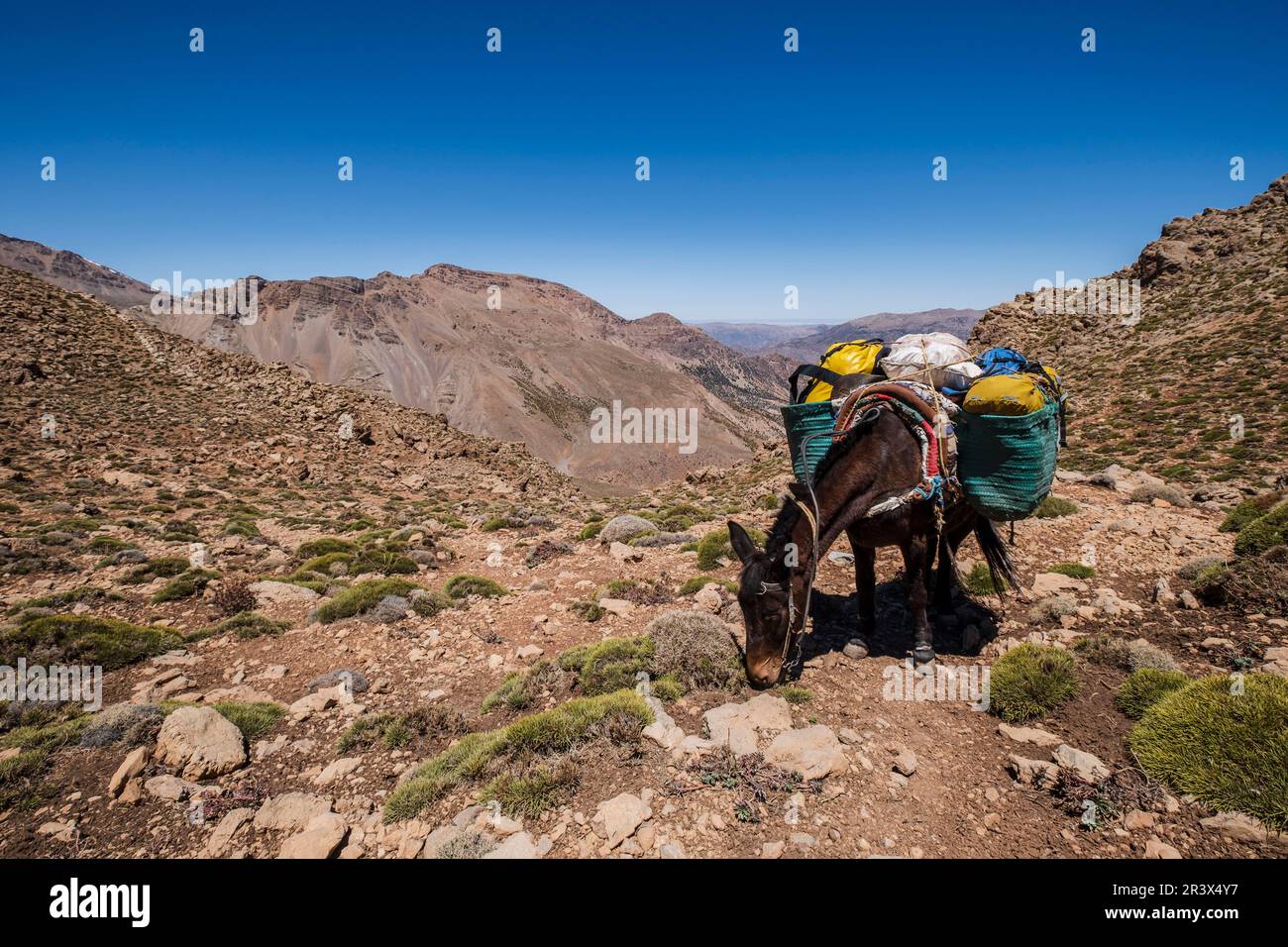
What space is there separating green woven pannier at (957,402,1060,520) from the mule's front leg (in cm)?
85

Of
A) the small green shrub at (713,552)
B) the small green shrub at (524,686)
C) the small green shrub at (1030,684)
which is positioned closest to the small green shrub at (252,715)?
the small green shrub at (524,686)

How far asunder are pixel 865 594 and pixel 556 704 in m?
4.14

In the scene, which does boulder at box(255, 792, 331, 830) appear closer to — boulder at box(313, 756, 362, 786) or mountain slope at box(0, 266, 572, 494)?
boulder at box(313, 756, 362, 786)

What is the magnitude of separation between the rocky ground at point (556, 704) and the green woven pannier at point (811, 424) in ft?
7.85

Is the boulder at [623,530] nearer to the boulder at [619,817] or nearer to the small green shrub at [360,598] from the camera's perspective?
the small green shrub at [360,598]

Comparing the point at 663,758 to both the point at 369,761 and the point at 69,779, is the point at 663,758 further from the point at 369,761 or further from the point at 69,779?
the point at 69,779

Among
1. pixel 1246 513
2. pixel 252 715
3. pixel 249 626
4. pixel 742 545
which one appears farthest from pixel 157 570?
pixel 1246 513

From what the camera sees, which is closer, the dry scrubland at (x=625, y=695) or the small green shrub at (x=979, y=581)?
the dry scrubland at (x=625, y=695)

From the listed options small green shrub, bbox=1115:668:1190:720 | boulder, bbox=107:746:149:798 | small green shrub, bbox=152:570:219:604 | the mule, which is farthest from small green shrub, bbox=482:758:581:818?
small green shrub, bbox=152:570:219:604

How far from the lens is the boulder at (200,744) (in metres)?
5.00

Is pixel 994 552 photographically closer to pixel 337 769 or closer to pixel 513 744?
pixel 513 744

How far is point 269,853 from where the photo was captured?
4.11 metres

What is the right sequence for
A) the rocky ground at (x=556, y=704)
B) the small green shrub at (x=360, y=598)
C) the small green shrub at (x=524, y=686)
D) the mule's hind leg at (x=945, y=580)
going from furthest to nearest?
the small green shrub at (x=360, y=598) → the mule's hind leg at (x=945, y=580) → the small green shrub at (x=524, y=686) → the rocky ground at (x=556, y=704)

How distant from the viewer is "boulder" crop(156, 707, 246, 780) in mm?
5000
